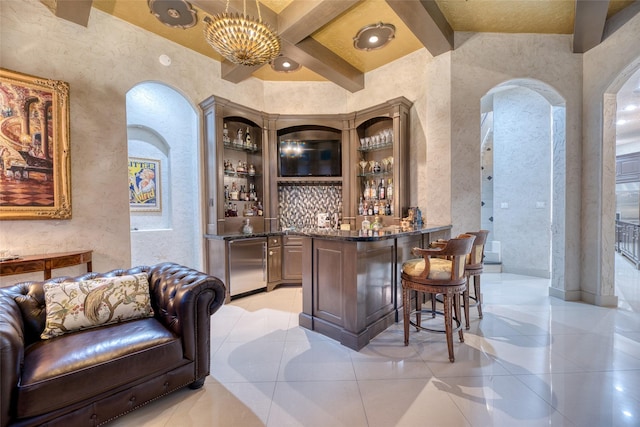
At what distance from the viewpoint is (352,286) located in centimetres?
249

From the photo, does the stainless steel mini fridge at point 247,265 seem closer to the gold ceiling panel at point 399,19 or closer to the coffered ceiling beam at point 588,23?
the gold ceiling panel at point 399,19

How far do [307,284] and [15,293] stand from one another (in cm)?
225

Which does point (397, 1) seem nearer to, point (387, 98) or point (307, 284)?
point (387, 98)

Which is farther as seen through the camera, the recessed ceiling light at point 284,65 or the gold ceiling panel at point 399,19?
the recessed ceiling light at point 284,65

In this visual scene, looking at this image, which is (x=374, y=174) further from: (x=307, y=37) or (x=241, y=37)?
(x=241, y=37)

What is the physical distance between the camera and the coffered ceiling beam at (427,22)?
9.29 feet

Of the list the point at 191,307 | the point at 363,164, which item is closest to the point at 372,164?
the point at 363,164

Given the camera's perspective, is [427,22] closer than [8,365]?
No

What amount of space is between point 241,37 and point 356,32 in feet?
6.54

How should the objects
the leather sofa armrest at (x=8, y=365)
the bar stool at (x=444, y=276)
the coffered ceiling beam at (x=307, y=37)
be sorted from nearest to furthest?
the leather sofa armrest at (x=8, y=365)
the bar stool at (x=444, y=276)
the coffered ceiling beam at (x=307, y=37)

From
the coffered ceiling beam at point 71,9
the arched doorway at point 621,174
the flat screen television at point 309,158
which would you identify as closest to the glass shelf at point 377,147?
the flat screen television at point 309,158

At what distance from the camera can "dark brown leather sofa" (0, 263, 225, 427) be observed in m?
1.32

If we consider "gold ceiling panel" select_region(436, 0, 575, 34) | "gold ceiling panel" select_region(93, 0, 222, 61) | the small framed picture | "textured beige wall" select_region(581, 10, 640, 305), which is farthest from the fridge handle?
"textured beige wall" select_region(581, 10, 640, 305)

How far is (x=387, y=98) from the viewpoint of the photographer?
4.45 meters
